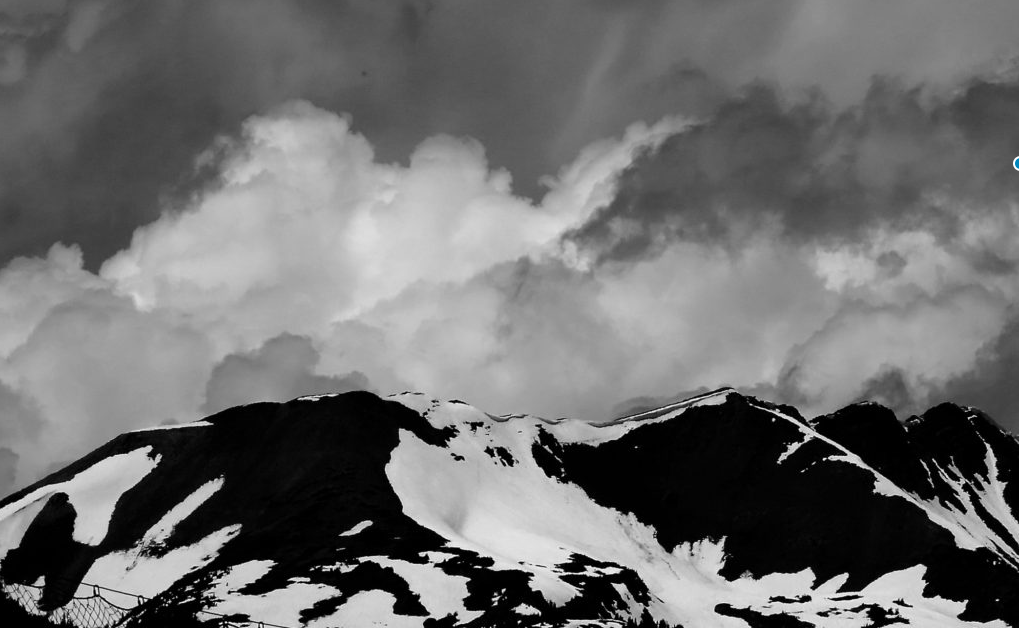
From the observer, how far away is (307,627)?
6698 inches

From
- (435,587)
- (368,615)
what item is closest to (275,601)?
(368,615)

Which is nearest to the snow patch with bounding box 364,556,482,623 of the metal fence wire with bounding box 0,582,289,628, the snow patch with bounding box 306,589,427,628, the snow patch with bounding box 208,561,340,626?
the snow patch with bounding box 306,589,427,628

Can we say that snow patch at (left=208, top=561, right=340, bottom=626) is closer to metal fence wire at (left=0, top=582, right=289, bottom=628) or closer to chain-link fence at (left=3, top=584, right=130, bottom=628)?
metal fence wire at (left=0, top=582, right=289, bottom=628)

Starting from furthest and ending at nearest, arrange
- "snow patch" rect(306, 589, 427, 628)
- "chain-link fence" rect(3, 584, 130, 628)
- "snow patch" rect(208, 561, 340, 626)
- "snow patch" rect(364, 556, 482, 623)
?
"snow patch" rect(364, 556, 482, 623)
"snow patch" rect(208, 561, 340, 626)
"snow patch" rect(306, 589, 427, 628)
"chain-link fence" rect(3, 584, 130, 628)

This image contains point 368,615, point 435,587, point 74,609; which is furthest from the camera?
point 435,587

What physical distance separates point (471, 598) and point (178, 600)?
44.1 metres

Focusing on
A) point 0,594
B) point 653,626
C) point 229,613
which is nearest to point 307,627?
point 229,613

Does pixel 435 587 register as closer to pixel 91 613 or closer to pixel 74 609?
pixel 91 613

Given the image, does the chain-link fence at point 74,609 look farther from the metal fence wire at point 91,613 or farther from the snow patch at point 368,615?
the snow patch at point 368,615

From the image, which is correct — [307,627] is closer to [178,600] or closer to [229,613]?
[229,613]

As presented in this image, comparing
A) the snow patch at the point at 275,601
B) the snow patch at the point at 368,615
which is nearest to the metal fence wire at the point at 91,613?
the snow patch at the point at 275,601

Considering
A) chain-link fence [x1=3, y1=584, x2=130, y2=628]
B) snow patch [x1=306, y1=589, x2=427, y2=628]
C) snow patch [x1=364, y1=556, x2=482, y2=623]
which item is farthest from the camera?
snow patch [x1=364, y1=556, x2=482, y2=623]

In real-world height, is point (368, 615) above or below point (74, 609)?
above

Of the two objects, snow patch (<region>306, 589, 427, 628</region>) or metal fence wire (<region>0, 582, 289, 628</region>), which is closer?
metal fence wire (<region>0, 582, 289, 628</region>)
